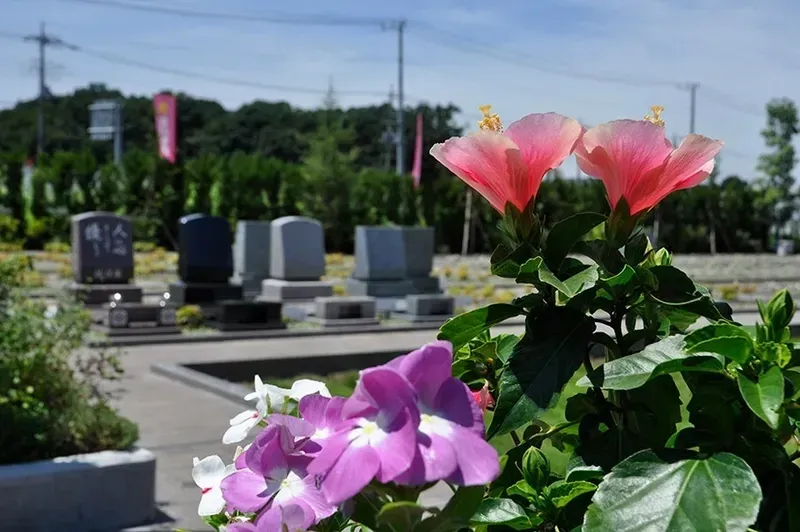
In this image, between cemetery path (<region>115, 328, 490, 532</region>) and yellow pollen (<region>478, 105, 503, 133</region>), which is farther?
cemetery path (<region>115, 328, 490, 532</region>)

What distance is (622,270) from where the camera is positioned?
1032 millimetres

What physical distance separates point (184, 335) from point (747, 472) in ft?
41.9

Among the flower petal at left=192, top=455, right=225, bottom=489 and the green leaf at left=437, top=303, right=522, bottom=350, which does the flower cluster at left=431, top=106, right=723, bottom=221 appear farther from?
the flower petal at left=192, top=455, right=225, bottom=489

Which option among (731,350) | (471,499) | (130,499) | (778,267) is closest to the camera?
(471,499)

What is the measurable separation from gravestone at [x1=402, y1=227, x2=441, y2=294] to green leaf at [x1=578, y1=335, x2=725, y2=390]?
17953 millimetres

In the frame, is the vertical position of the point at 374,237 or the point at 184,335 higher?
the point at 374,237

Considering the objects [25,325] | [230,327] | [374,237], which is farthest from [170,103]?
[25,325]

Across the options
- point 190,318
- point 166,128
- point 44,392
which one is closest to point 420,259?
point 190,318

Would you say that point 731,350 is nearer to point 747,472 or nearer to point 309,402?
point 747,472

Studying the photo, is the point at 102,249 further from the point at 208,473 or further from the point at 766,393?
the point at 766,393

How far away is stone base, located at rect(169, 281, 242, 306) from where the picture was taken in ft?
53.1

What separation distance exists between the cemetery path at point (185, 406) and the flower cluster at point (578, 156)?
4.10 meters

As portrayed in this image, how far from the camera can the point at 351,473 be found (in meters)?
0.75

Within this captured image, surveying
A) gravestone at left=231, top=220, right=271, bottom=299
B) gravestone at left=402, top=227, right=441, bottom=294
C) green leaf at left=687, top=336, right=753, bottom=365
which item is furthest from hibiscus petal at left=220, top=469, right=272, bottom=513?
gravestone at left=231, top=220, right=271, bottom=299
